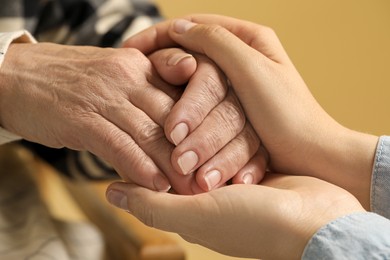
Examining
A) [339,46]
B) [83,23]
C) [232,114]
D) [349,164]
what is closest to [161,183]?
[232,114]

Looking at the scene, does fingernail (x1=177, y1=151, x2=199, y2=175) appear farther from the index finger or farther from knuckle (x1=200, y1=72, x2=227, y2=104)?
the index finger

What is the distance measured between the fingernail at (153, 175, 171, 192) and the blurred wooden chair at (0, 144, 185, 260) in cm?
19

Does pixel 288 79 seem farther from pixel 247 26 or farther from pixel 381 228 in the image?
pixel 381 228

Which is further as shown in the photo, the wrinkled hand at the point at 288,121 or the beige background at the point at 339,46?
the beige background at the point at 339,46

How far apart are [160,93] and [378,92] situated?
2.49 ft

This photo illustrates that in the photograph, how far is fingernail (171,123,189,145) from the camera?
73 cm

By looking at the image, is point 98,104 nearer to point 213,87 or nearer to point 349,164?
point 213,87

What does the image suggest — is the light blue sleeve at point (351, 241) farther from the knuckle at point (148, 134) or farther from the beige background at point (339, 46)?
the beige background at point (339, 46)

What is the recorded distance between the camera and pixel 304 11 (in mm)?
1411

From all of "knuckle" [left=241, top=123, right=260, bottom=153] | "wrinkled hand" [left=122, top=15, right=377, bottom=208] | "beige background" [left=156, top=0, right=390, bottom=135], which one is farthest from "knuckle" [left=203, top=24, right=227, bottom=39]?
"beige background" [left=156, top=0, right=390, bottom=135]

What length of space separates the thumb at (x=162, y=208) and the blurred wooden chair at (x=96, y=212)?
0.64 ft

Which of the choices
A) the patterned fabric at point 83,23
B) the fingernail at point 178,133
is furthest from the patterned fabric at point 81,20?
the fingernail at point 178,133

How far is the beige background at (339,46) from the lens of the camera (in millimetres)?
1392

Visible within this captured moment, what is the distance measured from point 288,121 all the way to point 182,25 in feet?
0.70
